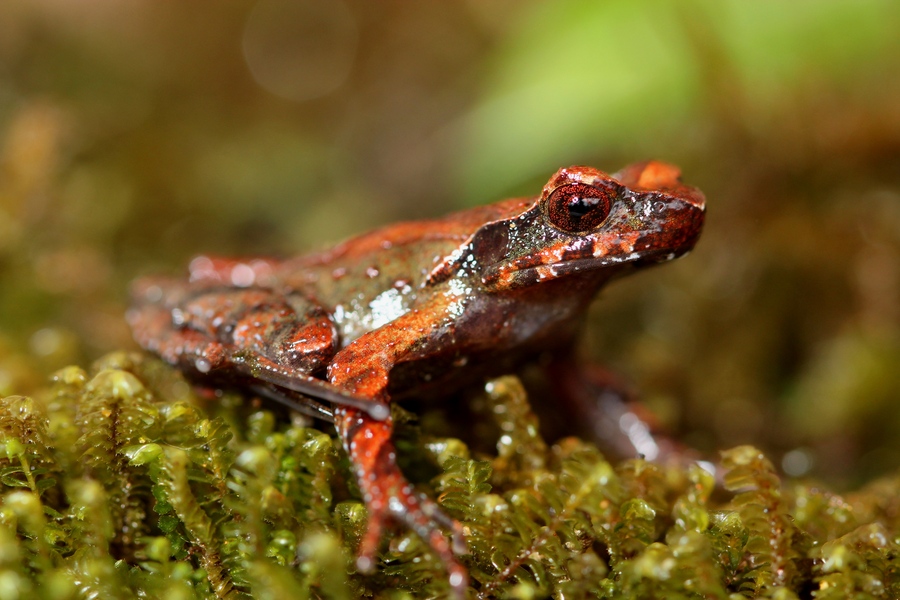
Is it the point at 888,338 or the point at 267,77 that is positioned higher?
the point at 267,77

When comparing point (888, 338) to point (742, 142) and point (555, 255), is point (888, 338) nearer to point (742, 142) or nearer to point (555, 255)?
point (742, 142)

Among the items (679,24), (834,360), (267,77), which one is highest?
(267,77)

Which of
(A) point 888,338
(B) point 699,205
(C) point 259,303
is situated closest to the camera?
(B) point 699,205

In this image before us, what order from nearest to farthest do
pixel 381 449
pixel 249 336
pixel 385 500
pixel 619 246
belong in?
1. pixel 385 500
2. pixel 381 449
3. pixel 619 246
4. pixel 249 336

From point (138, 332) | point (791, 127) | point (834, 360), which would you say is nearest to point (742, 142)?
point (791, 127)

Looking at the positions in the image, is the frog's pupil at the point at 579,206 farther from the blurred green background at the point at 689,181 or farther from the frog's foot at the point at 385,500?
the blurred green background at the point at 689,181

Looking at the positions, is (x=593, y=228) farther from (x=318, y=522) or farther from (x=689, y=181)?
(x=689, y=181)

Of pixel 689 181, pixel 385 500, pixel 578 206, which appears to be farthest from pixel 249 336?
pixel 689 181
